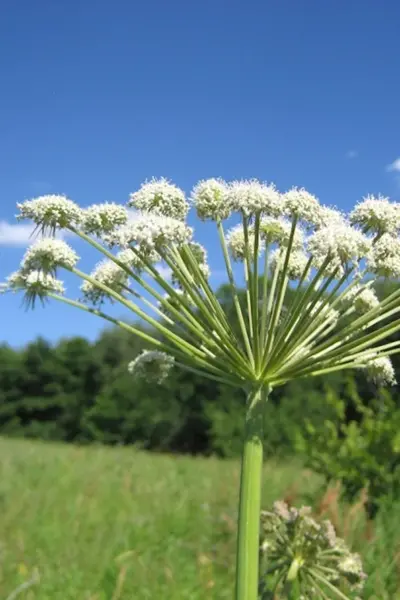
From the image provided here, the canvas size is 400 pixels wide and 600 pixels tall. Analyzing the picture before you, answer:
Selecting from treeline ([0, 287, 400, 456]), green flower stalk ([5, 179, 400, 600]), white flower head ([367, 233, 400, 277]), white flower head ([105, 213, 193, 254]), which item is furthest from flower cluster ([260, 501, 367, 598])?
treeline ([0, 287, 400, 456])

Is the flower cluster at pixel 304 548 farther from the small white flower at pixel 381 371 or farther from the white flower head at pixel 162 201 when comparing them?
the white flower head at pixel 162 201

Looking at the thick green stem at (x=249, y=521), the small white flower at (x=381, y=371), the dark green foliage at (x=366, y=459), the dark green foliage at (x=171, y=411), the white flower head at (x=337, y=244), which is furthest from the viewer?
the dark green foliage at (x=171, y=411)

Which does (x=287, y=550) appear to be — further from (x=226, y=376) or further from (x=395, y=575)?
(x=395, y=575)

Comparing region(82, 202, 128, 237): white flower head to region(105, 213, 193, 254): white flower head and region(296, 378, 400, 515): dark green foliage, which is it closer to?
region(105, 213, 193, 254): white flower head

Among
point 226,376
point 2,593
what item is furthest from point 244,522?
point 2,593

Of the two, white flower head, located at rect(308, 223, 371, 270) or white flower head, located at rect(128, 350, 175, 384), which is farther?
white flower head, located at rect(128, 350, 175, 384)

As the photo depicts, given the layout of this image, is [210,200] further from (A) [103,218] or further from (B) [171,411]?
(B) [171,411]

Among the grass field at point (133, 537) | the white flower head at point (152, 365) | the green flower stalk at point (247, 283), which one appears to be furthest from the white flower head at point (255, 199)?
the grass field at point (133, 537)
